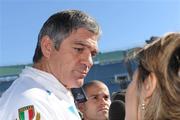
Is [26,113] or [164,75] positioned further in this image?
[26,113]

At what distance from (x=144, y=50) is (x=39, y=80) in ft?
2.25

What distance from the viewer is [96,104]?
3.73m

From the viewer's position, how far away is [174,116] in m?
1.43

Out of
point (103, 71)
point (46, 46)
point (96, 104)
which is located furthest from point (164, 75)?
point (103, 71)

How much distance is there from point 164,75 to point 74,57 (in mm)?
904

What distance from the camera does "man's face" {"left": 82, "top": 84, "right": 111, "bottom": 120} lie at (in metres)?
3.65

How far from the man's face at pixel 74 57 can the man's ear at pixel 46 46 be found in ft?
0.08

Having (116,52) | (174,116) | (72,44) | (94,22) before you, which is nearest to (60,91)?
(72,44)

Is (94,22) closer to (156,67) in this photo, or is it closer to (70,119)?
(70,119)

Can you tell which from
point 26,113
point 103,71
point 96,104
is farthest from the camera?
point 103,71

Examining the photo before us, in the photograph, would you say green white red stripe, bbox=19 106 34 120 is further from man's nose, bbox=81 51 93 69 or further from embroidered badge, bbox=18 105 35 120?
man's nose, bbox=81 51 93 69

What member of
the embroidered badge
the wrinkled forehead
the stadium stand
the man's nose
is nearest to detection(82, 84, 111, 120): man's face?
the wrinkled forehead

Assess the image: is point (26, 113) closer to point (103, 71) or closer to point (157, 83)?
point (157, 83)

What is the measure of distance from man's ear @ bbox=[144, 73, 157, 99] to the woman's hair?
0.02 meters
